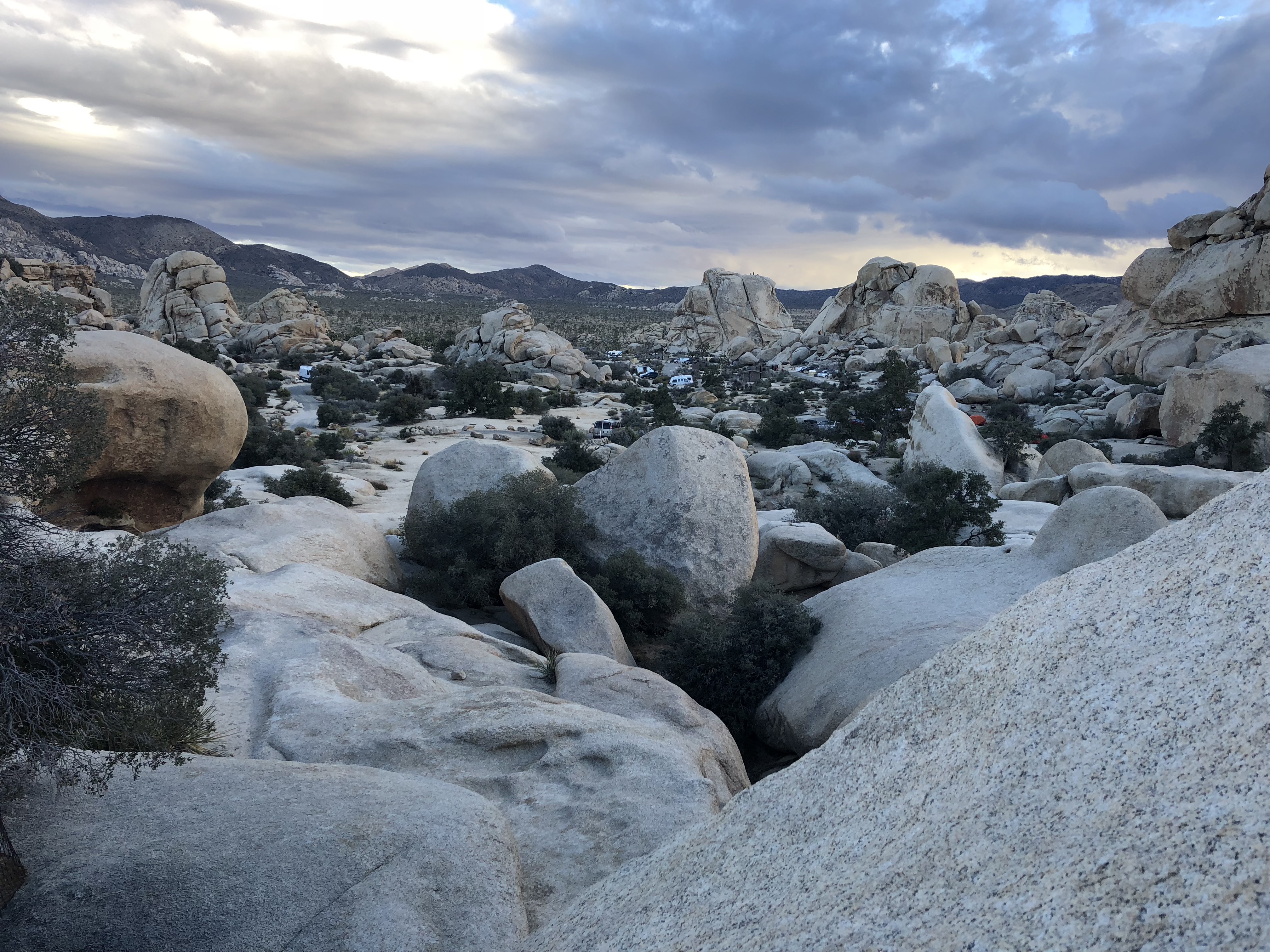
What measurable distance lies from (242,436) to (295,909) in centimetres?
1183

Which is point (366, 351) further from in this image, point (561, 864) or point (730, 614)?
point (561, 864)

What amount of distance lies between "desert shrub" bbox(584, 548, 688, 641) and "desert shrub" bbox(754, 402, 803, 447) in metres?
18.7

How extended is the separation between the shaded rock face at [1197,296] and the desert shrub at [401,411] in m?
31.2

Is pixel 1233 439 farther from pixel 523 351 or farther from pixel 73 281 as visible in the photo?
pixel 73 281

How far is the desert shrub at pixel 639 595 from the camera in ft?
41.5

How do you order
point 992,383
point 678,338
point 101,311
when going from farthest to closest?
point 678,338, point 101,311, point 992,383

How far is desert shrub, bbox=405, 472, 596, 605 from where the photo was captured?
Answer: 13.1 m

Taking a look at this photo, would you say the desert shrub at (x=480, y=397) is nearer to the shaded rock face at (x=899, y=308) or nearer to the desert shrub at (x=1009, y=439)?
the desert shrub at (x=1009, y=439)

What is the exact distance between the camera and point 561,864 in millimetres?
5809

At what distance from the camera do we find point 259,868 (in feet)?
14.7

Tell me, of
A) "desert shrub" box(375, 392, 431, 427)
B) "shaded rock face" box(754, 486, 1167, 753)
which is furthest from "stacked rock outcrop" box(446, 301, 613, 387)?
"shaded rock face" box(754, 486, 1167, 753)

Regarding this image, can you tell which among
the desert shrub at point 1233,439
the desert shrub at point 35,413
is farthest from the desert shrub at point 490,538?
the desert shrub at point 1233,439

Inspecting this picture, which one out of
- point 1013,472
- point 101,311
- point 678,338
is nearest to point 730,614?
point 1013,472

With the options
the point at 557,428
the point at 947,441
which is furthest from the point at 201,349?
the point at 947,441
